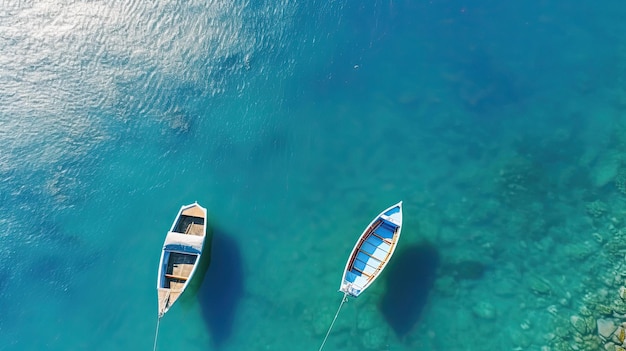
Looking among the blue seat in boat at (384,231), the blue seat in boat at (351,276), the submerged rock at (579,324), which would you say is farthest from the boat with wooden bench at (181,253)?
the submerged rock at (579,324)

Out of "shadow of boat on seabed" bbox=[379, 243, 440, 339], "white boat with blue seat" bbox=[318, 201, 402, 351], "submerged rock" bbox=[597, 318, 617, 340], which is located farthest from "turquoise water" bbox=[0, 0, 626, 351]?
"white boat with blue seat" bbox=[318, 201, 402, 351]

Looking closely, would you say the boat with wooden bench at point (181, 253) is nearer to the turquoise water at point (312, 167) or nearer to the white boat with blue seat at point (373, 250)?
the turquoise water at point (312, 167)

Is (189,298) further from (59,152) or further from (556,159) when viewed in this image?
(556,159)

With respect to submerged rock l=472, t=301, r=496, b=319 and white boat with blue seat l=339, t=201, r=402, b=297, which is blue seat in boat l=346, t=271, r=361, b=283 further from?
submerged rock l=472, t=301, r=496, b=319

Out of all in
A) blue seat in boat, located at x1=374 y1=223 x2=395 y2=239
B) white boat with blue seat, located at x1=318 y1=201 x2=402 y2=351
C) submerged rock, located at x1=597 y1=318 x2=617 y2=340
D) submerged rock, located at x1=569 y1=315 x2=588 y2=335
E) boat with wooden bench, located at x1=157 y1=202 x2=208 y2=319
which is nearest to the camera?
submerged rock, located at x1=597 y1=318 x2=617 y2=340

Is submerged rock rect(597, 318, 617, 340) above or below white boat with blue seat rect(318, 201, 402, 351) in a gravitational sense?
below

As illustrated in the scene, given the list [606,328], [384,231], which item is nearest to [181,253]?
[384,231]

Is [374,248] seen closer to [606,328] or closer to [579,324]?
[579,324]
